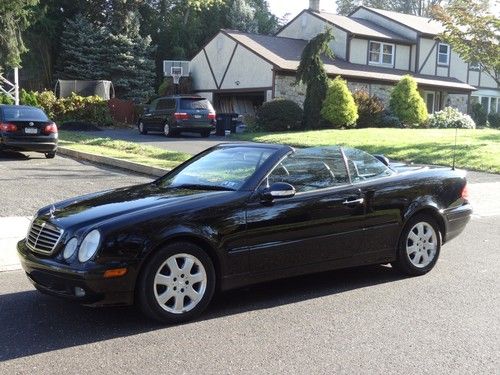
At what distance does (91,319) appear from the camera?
17.0 feet

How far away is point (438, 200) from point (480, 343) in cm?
238

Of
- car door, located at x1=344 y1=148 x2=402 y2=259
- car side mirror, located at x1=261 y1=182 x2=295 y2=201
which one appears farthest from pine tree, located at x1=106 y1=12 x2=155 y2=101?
car side mirror, located at x1=261 y1=182 x2=295 y2=201

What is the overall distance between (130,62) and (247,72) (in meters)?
13.4

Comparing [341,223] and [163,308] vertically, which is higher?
[341,223]

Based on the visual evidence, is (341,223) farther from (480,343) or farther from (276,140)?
(276,140)

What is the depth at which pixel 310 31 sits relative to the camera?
128 ft

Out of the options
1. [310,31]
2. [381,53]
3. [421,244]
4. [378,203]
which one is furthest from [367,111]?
[378,203]

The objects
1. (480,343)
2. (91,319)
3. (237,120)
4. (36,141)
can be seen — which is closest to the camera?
(480,343)

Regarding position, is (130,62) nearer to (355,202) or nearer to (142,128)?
(142,128)

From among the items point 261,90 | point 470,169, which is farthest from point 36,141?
point 261,90

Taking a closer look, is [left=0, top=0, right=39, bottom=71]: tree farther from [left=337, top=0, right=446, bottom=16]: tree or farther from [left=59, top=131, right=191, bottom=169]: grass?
[left=337, top=0, right=446, bottom=16]: tree

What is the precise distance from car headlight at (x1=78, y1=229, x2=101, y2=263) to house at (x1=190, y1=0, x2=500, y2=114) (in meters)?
27.1

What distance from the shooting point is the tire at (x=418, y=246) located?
6539 millimetres

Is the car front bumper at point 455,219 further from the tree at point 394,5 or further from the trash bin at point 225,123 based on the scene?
the tree at point 394,5
